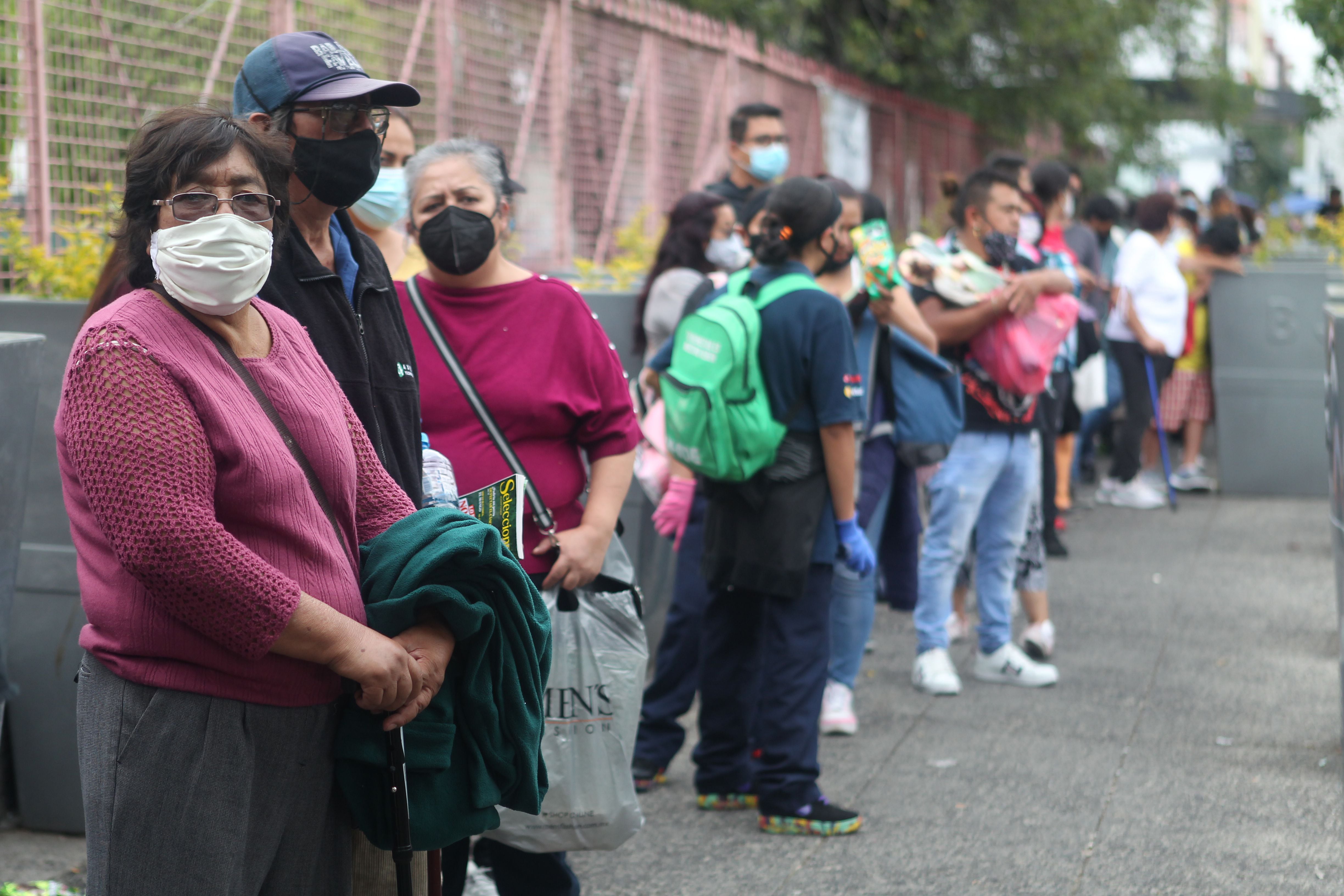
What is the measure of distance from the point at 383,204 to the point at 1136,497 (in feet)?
24.2

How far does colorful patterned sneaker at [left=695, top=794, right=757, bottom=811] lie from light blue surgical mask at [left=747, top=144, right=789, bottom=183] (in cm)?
335

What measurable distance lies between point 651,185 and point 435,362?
22.5 feet

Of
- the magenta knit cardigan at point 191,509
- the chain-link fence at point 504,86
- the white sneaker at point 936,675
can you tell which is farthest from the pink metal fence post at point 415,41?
the magenta knit cardigan at point 191,509

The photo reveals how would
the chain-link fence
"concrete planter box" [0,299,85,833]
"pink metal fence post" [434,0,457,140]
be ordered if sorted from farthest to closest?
"pink metal fence post" [434,0,457,140] < the chain-link fence < "concrete planter box" [0,299,85,833]

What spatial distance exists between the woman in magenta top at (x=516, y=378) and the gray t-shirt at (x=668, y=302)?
65.5 inches

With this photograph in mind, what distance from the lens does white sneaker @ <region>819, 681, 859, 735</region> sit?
518 centimetres

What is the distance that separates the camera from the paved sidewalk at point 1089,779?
388cm

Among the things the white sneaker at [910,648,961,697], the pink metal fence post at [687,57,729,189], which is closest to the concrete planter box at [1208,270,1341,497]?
the pink metal fence post at [687,57,729,189]

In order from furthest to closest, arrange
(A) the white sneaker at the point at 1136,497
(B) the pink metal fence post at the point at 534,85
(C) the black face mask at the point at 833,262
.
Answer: (A) the white sneaker at the point at 1136,497 < (B) the pink metal fence post at the point at 534,85 < (C) the black face mask at the point at 833,262

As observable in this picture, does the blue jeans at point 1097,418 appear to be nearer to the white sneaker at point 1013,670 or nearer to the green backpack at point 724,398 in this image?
the white sneaker at point 1013,670

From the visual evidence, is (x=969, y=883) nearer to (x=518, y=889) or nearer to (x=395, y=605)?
(x=518, y=889)

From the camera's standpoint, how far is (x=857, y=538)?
13.6 ft

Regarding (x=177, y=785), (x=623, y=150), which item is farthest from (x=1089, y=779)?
(x=623, y=150)

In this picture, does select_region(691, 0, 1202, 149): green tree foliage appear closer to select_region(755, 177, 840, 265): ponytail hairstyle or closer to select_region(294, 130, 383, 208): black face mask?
select_region(755, 177, 840, 265): ponytail hairstyle
